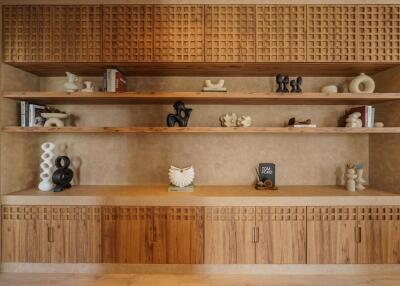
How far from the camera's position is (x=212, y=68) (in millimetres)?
2373

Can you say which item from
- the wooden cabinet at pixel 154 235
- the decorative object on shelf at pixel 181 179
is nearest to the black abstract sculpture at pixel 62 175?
the wooden cabinet at pixel 154 235

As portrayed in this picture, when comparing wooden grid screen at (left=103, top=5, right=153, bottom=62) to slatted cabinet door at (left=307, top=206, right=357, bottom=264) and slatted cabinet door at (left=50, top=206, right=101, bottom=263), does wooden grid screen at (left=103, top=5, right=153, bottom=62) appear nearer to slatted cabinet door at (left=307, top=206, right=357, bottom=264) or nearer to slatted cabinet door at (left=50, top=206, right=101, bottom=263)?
slatted cabinet door at (left=50, top=206, right=101, bottom=263)

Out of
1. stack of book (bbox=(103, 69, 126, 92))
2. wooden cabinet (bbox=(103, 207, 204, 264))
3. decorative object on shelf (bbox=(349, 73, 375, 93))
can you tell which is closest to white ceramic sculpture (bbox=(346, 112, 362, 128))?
decorative object on shelf (bbox=(349, 73, 375, 93))

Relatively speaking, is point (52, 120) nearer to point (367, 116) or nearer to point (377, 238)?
point (367, 116)

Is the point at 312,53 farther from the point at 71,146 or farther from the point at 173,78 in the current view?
the point at 71,146

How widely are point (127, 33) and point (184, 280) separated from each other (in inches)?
90.7

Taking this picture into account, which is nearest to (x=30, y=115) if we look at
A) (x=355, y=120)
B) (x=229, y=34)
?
(x=229, y=34)

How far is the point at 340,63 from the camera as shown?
7.25ft

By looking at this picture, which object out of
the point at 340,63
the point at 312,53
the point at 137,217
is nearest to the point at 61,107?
the point at 137,217

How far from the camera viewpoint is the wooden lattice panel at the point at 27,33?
219cm

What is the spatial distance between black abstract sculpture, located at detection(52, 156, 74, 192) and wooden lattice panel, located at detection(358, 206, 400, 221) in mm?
2836

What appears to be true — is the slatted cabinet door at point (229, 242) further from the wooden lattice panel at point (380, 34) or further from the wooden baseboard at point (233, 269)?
the wooden lattice panel at point (380, 34)

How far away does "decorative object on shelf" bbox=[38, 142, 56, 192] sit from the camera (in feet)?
7.62

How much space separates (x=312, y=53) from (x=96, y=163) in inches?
99.2
